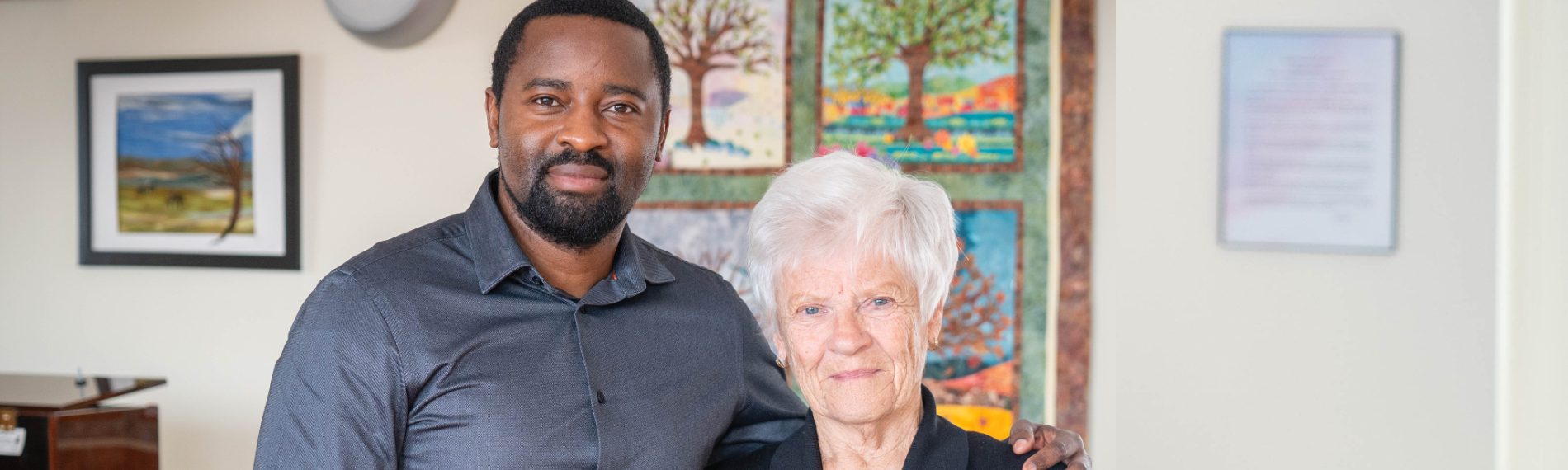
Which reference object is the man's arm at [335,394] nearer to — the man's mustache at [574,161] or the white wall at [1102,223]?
the man's mustache at [574,161]

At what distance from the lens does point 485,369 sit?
1.35 m

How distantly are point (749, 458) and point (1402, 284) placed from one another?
1.19 meters

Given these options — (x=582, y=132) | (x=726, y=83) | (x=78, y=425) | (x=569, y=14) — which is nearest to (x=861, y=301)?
(x=582, y=132)

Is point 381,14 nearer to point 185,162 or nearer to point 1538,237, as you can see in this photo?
point 185,162

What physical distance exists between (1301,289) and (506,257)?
1.13m

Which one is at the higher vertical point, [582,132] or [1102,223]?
[582,132]

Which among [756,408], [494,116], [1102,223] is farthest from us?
[1102,223]

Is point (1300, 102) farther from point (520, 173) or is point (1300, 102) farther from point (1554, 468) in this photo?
Result: point (520, 173)

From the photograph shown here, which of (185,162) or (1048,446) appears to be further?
(185,162)

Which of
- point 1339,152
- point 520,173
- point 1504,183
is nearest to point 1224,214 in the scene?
point 1339,152

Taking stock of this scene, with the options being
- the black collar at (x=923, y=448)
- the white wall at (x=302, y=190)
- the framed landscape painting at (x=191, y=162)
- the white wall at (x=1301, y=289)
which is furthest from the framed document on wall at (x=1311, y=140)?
the framed landscape painting at (x=191, y=162)

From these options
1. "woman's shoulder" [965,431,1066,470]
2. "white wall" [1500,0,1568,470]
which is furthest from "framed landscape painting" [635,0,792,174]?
"white wall" [1500,0,1568,470]

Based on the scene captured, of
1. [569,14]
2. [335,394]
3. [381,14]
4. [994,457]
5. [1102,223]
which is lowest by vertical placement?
[994,457]

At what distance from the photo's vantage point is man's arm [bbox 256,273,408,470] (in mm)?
1239
